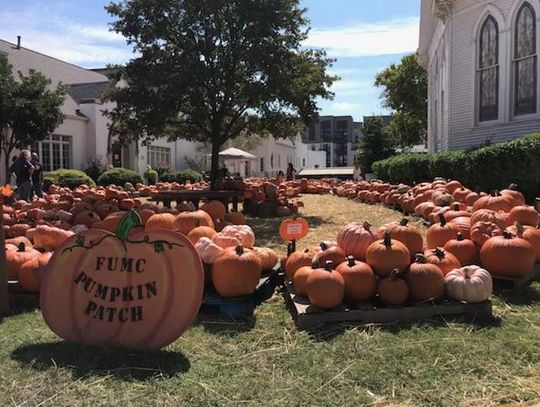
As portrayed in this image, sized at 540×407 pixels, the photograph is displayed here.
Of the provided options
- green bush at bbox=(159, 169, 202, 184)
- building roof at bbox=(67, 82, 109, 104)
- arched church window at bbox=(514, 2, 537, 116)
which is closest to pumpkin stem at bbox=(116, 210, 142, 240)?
arched church window at bbox=(514, 2, 537, 116)

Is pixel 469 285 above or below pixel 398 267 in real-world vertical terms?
below

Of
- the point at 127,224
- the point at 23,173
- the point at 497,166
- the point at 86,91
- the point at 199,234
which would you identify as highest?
the point at 86,91

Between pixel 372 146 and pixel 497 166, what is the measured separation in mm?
22031

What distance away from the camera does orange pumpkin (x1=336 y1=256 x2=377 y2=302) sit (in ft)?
14.6

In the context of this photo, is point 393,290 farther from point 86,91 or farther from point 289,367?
point 86,91

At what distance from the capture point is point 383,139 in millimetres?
33625

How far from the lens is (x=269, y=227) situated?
407 inches

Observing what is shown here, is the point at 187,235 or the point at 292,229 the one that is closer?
the point at 292,229

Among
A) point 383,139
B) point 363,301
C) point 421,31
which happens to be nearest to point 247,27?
point 363,301

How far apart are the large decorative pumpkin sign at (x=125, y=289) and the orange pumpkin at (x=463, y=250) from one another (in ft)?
8.76

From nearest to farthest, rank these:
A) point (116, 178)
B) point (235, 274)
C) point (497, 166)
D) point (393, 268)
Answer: point (393, 268), point (235, 274), point (497, 166), point (116, 178)

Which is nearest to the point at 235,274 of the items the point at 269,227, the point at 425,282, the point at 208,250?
the point at 208,250

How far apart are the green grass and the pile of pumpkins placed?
0.28 meters

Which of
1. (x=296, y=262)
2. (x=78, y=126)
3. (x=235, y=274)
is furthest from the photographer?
(x=78, y=126)
